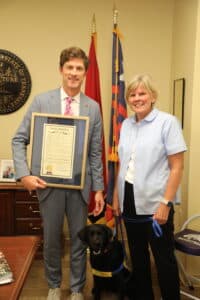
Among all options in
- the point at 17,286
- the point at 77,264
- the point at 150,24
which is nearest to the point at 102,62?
the point at 150,24

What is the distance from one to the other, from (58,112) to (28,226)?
4.24 feet

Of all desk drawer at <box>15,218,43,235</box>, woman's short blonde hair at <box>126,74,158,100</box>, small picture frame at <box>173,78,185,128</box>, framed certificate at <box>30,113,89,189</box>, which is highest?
small picture frame at <box>173,78,185,128</box>

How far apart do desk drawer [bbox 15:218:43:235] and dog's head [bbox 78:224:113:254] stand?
93 cm

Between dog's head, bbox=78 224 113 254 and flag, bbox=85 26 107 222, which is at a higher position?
flag, bbox=85 26 107 222

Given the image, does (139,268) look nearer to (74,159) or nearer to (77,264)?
(77,264)

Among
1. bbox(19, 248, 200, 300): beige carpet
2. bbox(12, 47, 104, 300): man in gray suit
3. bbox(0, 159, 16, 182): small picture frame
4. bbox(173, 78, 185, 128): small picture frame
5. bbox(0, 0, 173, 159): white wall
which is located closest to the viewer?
bbox(12, 47, 104, 300): man in gray suit

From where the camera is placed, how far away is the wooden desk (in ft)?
3.45

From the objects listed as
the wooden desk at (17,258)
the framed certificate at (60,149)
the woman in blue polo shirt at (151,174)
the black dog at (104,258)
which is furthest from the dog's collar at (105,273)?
the wooden desk at (17,258)

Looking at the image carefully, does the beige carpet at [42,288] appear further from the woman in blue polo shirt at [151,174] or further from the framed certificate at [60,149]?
the framed certificate at [60,149]

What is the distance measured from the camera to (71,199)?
1928 millimetres

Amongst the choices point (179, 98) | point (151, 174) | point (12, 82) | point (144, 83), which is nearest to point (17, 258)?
point (151, 174)

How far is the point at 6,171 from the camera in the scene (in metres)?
2.86

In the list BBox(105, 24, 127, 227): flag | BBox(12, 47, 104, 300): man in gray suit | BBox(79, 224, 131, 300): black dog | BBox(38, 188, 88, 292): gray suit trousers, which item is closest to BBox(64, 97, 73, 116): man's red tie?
BBox(12, 47, 104, 300): man in gray suit

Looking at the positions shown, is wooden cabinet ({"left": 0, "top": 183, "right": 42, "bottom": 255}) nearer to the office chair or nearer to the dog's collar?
the dog's collar
